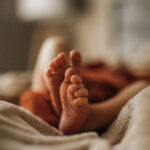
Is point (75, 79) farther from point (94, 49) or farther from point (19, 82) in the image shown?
point (94, 49)

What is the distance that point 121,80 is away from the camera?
1.05m

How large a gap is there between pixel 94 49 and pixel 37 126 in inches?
103

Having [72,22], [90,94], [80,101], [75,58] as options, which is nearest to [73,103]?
[80,101]

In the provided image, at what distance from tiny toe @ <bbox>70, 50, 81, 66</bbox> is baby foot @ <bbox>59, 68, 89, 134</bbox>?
8cm

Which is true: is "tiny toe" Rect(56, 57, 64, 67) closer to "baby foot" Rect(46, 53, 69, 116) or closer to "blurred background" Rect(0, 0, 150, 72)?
"baby foot" Rect(46, 53, 69, 116)

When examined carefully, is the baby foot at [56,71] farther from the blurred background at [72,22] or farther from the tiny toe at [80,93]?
the blurred background at [72,22]

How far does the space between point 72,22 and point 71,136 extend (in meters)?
2.75

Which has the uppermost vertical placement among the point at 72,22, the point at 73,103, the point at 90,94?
the point at 73,103

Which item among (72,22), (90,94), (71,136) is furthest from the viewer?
(72,22)

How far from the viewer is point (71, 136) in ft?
1.37

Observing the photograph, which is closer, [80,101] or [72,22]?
[80,101]

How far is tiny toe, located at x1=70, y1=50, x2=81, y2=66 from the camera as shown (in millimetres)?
602

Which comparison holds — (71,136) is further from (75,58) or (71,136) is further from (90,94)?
(90,94)

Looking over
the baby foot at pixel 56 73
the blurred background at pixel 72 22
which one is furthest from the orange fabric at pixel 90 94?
the blurred background at pixel 72 22
